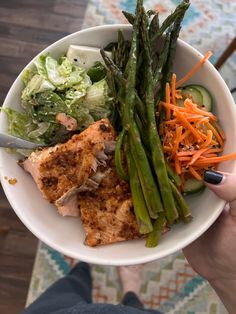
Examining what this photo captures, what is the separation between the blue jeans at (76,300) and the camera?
1551 millimetres

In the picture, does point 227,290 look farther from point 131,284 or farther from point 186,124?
point 186,124

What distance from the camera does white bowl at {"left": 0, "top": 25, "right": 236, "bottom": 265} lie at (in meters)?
1.16

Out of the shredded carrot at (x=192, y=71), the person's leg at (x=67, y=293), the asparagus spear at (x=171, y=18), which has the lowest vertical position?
the person's leg at (x=67, y=293)

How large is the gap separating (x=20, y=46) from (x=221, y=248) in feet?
5.49

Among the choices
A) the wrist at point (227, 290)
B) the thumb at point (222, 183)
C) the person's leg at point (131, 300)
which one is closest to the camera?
the thumb at point (222, 183)

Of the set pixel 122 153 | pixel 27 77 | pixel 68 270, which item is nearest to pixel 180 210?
pixel 122 153

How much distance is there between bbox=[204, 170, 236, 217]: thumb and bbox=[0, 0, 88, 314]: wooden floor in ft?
4.20

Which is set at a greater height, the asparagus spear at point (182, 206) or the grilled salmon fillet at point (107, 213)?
the asparagus spear at point (182, 206)

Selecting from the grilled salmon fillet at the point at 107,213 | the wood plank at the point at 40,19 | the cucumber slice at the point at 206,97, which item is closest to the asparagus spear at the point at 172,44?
the cucumber slice at the point at 206,97

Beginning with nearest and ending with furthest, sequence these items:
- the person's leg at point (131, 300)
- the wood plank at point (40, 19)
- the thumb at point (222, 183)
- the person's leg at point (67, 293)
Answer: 1. the thumb at point (222, 183)
2. the person's leg at point (67, 293)
3. the person's leg at point (131, 300)
4. the wood plank at point (40, 19)

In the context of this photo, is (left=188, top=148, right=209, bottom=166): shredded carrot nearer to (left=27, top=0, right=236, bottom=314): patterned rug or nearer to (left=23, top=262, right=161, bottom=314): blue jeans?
(left=23, top=262, right=161, bottom=314): blue jeans

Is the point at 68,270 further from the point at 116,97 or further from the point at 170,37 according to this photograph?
the point at 170,37

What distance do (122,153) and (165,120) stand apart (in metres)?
0.17

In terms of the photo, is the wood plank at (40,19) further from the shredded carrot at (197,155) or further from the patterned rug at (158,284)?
the shredded carrot at (197,155)
